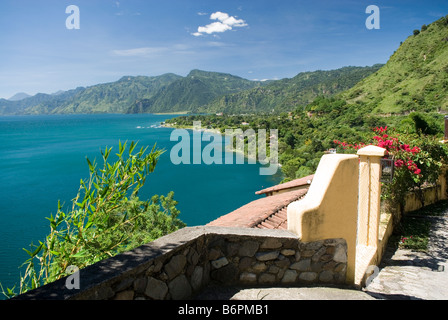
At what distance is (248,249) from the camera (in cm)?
307

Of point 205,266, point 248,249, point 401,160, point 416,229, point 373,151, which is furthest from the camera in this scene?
point 416,229

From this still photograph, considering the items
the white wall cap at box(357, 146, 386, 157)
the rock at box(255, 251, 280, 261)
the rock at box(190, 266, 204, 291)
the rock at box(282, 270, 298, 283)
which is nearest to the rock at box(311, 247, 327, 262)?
the rock at box(282, 270, 298, 283)

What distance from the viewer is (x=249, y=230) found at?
318 cm

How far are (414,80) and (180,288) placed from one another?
255 feet

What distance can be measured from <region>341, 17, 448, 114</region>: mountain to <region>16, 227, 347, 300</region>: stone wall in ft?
201

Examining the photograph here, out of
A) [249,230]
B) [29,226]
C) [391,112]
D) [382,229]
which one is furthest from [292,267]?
[391,112]

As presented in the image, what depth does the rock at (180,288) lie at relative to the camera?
259 centimetres

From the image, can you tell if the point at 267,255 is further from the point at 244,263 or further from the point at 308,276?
the point at 308,276

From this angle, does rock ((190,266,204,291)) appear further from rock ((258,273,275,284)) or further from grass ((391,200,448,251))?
grass ((391,200,448,251))

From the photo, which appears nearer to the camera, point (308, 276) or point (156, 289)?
point (156, 289)

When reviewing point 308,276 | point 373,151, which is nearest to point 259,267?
point 308,276

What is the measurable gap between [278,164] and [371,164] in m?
55.5

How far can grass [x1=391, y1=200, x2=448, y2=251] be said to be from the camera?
687 centimetres

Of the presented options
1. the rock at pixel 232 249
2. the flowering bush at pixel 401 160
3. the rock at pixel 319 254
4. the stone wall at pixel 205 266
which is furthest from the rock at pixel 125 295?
the flowering bush at pixel 401 160
